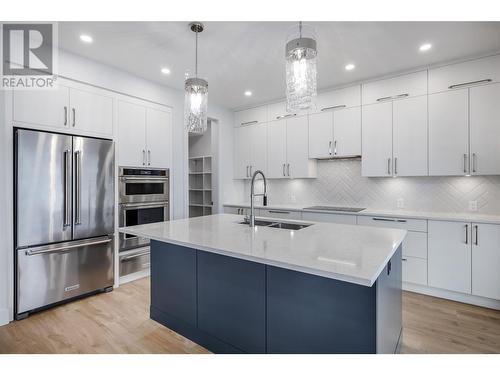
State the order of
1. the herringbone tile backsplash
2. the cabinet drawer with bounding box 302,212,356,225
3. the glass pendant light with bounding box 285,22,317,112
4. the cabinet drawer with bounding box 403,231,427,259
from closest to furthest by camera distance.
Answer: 1. the glass pendant light with bounding box 285,22,317,112
2. the cabinet drawer with bounding box 403,231,427,259
3. the herringbone tile backsplash
4. the cabinet drawer with bounding box 302,212,356,225

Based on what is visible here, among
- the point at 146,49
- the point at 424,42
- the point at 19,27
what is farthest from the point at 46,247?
the point at 424,42

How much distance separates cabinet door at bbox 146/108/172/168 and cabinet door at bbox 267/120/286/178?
1.64 m

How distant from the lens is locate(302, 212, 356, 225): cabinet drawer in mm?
3449

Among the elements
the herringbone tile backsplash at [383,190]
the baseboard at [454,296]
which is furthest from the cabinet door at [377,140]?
the baseboard at [454,296]

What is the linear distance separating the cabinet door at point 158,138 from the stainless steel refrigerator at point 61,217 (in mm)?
567

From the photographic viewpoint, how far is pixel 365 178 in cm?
395

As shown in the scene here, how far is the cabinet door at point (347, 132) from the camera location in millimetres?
3703

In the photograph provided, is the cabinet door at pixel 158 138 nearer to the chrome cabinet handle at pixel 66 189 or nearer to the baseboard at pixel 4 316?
the chrome cabinet handle at pixel 66 189

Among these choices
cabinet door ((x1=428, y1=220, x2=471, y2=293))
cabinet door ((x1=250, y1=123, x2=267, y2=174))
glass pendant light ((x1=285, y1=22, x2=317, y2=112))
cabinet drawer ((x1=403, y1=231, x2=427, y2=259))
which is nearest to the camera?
glass pendant light ((x1=285, y1=22, x2=317, y2=112))

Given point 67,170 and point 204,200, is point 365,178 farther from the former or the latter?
point 67,170

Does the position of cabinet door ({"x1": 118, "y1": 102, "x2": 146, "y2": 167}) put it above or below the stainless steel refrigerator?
above

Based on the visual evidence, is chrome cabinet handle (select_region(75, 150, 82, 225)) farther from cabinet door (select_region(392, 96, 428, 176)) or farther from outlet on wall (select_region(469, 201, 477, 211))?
outlet on wall (select_region(469, 201, 477, 211))

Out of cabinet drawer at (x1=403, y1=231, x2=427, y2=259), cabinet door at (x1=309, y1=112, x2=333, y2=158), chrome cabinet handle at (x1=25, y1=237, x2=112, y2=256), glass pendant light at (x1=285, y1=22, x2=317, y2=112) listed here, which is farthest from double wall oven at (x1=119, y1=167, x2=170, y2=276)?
cabinet drawer at (x1=403, y1=231, x2=427, y2=259)
